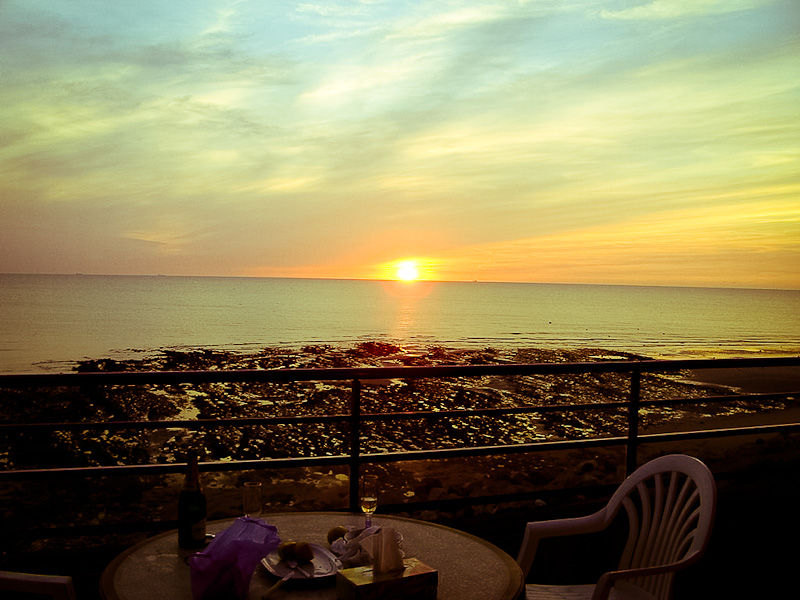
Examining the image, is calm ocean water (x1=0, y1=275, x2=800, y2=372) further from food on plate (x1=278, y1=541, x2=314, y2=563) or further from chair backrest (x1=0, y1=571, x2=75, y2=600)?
food on plate (x1=278, y1=541, x2=314, y2=563)

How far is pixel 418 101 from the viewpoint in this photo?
9438 mm

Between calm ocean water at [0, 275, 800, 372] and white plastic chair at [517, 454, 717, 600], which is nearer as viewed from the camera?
white plastic chair at [517, 454, 717, 600]

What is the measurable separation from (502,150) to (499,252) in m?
55.6

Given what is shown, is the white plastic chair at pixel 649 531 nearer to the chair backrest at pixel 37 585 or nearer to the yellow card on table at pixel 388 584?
the yellow card on table at pixel 388 584

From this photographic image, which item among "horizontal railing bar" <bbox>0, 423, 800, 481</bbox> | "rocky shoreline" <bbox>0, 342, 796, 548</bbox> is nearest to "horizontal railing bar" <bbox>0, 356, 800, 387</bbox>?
"horizontal railing bar" <bbox>0, 423, 800, 481</bbox>

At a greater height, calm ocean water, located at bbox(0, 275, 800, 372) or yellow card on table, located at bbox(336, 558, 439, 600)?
yellow card on table, located at bbox(336, 558, 439, 600)

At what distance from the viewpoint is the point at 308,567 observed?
1666 mm

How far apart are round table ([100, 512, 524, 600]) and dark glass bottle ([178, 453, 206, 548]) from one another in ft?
0.17

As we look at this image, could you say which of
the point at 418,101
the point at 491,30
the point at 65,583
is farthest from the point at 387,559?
the point at 418,101

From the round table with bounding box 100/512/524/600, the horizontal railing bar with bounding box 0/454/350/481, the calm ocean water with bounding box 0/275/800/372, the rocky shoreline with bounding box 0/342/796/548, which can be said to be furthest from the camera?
the calm ocean water with bounding box 0/275/800/372

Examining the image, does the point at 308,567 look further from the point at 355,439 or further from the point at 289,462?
the point at 289,462

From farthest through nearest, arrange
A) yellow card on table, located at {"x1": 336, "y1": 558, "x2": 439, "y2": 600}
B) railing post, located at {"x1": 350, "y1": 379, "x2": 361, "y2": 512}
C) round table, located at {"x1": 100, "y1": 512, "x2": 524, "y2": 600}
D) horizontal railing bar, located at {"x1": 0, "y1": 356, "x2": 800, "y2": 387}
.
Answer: railing post, located at {"x1": 350, "y1": 379, "x2": 361, "y2": 512} < horizontal railing bar, located at {"x1": 0, "y1": 356, "x2": 800, "y2": 387} < round table, located at {"x1": 100, "y1": 512, "x2": 524, "y2": 600} < yellow card on table, located at {"x1": 336, "y1": 558, "x2": 439, "y2": 600}

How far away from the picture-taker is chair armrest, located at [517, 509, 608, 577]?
2197mm

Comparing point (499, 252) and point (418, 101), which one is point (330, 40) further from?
point (499, 252)
